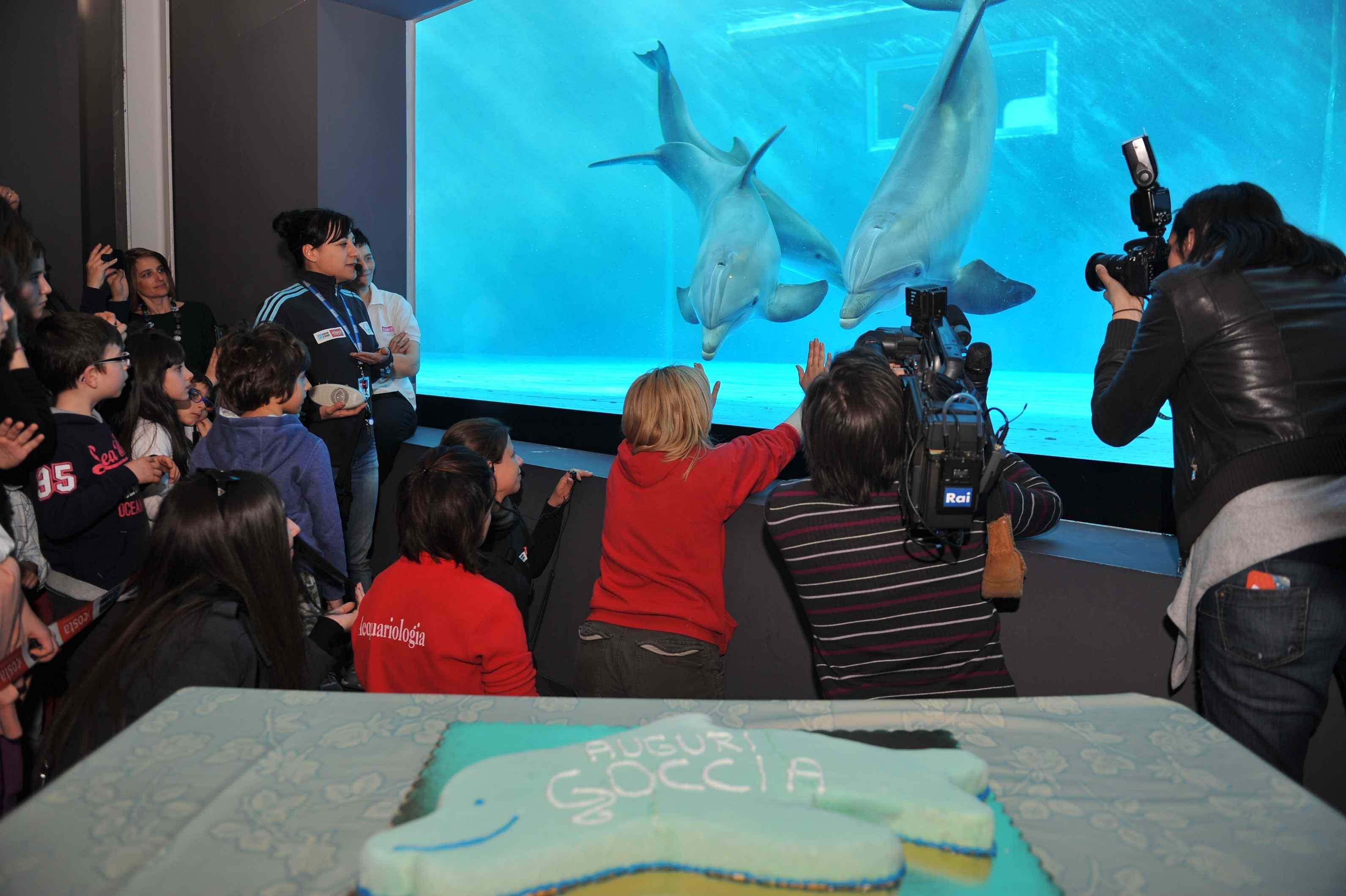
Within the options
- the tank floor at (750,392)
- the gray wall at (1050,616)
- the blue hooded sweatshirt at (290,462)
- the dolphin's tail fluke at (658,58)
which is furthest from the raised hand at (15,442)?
the dolphin's tail fluke at (658,58)

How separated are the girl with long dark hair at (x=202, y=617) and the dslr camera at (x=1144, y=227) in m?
1.75

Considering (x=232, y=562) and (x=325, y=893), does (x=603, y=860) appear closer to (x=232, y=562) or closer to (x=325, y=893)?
(x=325, y=893)

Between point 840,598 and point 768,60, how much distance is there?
4421 mm

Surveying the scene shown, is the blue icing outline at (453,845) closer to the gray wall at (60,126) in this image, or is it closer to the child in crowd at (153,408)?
the child in crowd at (153,408)

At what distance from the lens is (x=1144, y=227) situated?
184 centimetres

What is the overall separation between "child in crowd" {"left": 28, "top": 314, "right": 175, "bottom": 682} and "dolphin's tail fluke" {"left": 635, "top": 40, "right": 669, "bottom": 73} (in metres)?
3.10

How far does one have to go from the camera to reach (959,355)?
177 cm

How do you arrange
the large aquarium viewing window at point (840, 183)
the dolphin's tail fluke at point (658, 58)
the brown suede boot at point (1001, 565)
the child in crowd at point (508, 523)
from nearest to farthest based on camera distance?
1. the brown suede boot at point (1001, 565)
2. the child in crowd at point (508, 523)
3. the large aquarium viewing window at point (840, 183)
4. the dolphin's tail fluke at point (658, 58)

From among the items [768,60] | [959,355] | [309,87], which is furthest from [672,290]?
[959,355]

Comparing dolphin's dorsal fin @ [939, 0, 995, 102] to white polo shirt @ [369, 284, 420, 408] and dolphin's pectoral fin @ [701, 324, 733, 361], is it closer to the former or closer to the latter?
dolphin's pectoral fin @ [701, 324, 733, 361]

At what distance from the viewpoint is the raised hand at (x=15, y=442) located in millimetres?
2049

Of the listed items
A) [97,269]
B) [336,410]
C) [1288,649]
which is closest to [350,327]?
[336,410]

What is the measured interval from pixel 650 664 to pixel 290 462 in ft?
4.34

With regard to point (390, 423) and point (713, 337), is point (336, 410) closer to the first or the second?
point (390, 423)
